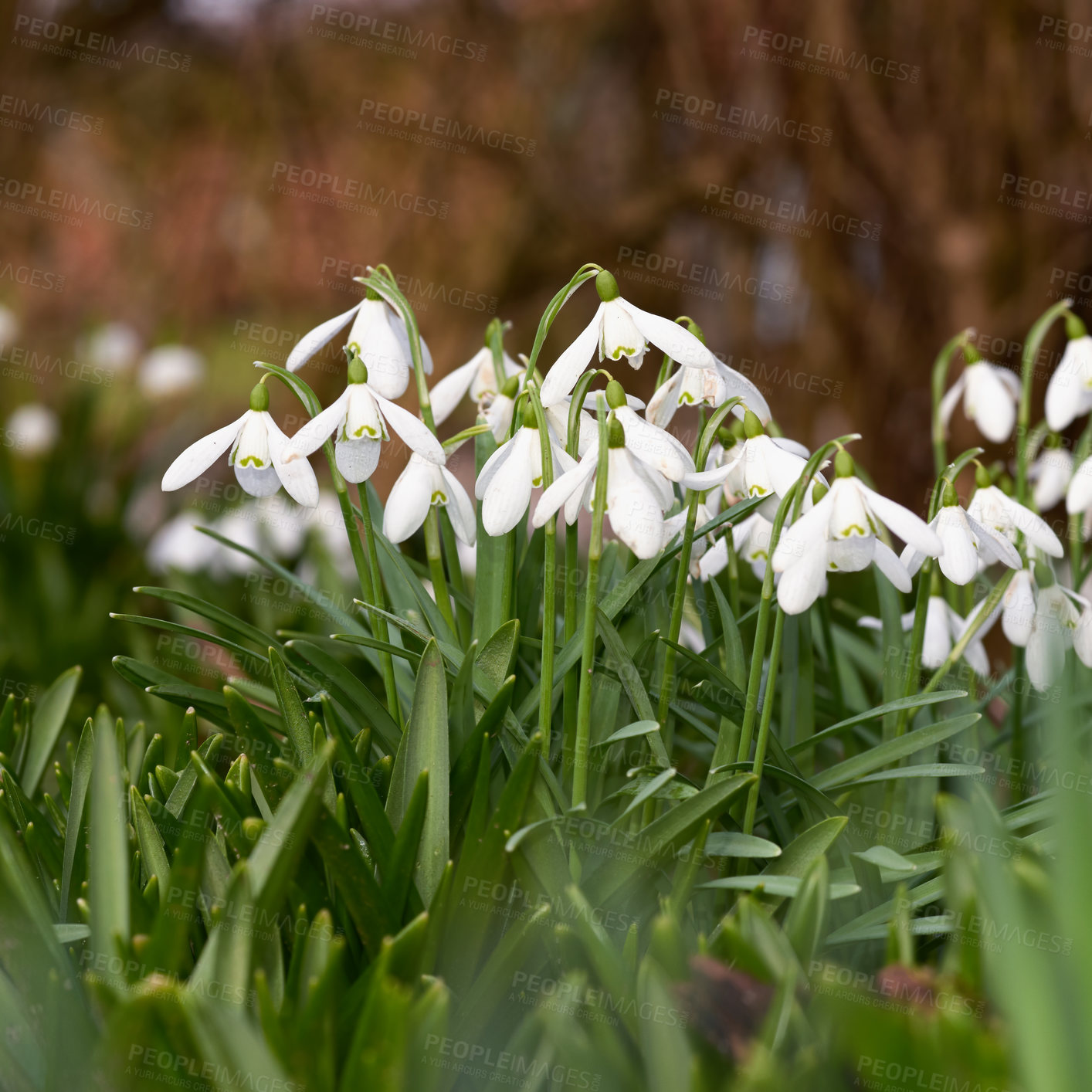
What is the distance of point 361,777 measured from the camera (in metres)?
1.16

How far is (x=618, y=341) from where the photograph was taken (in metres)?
1.18

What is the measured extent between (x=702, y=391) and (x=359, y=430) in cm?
45

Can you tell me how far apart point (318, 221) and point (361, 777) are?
5.31 metres

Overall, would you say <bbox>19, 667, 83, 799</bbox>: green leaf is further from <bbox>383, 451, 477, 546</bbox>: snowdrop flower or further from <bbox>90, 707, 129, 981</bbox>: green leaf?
<bbox>383, 451, 477, 546</bbox>: snowdrop flower

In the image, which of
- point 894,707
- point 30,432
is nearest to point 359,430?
point 894,707

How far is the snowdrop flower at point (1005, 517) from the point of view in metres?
1.26

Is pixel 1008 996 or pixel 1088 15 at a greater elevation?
pixel 1088 15

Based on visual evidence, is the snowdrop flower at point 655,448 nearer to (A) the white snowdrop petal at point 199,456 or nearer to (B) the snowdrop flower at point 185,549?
(A) the white snowdrop petal at point 199,456

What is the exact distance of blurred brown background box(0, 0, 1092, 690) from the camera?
3.30 metres

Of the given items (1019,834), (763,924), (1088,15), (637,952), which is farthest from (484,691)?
(1088,15)

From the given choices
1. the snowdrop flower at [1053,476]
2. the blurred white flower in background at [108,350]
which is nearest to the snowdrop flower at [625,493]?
the snowdrop flower at [1053,476]

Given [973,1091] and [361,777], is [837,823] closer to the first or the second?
[973,1091]

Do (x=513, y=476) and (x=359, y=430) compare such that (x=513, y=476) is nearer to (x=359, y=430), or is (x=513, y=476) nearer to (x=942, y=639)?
(x=359, y=430)

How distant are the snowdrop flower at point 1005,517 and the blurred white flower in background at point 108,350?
3.66 metres
